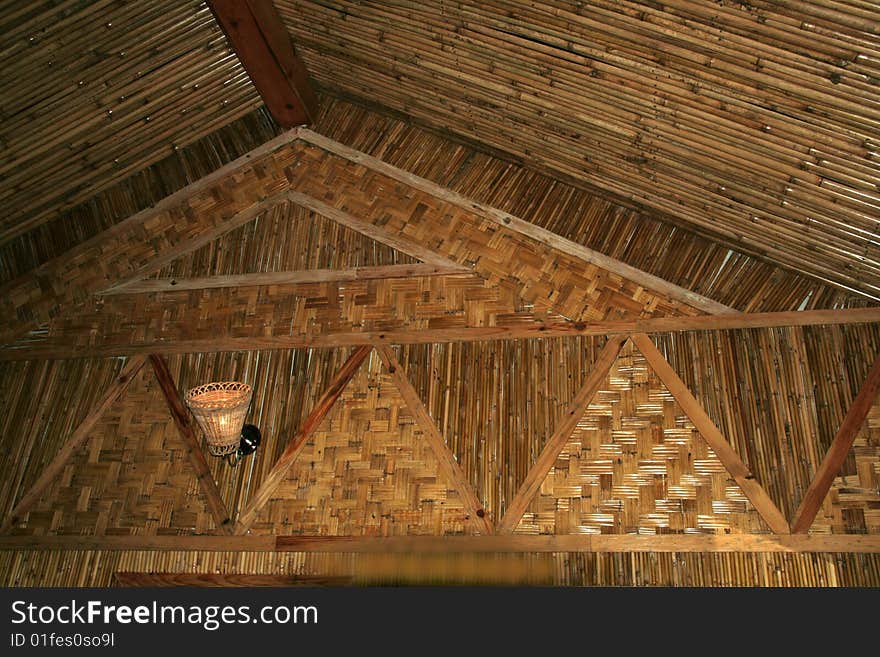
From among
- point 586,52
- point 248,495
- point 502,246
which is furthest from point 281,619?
point 586,52

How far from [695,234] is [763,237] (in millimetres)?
375

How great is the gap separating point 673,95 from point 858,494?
6.94 ft

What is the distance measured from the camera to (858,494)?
421 centimetres

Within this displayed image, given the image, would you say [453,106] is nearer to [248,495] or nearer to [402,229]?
[402,229]

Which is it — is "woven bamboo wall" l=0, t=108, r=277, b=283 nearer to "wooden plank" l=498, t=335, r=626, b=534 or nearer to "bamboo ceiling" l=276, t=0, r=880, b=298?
"bamboo ceiling" l=276, t=0, r=880, b=298

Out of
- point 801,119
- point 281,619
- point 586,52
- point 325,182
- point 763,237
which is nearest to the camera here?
point 281,619

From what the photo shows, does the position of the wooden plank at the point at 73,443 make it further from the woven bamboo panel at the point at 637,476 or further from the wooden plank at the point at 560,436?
the woven bamboo panel at the point at 637,476

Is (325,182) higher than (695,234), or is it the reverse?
(325,182)

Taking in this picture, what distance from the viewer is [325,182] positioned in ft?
17.8

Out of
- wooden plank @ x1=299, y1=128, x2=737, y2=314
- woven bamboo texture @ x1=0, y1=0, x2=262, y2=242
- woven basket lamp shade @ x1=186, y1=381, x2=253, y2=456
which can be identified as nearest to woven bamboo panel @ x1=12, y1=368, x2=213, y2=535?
woven basket lamp shade @ x1=186, y1=381, x2=253, y2=456

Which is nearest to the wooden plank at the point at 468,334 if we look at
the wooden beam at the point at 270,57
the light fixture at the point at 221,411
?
the light fixture at the point at 221,411

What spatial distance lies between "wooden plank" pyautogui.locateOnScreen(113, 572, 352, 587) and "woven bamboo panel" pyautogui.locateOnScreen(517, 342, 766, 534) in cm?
109

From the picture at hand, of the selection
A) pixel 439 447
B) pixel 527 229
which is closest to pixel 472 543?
pixel 439 447

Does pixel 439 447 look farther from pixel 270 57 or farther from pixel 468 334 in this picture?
pixel 270 57
